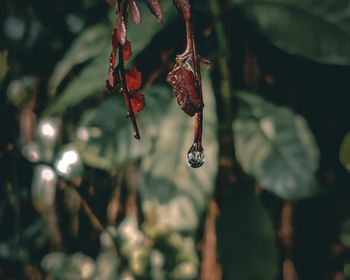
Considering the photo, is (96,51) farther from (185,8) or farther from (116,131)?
(185,8)

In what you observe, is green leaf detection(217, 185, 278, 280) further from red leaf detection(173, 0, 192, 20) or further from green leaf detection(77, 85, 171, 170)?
red leaf detection(173, 0, 192, 20)

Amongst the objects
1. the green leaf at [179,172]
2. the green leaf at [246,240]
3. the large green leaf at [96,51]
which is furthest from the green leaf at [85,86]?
the green leaf at [246,240]

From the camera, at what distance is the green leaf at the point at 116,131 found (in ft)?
2.55

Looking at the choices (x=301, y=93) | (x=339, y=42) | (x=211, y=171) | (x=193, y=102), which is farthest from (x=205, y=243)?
(x=193, y=102)

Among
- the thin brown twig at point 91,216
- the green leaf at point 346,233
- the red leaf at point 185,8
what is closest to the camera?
the red leaf at point 185,8

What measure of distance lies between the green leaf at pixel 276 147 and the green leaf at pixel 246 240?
0.14m

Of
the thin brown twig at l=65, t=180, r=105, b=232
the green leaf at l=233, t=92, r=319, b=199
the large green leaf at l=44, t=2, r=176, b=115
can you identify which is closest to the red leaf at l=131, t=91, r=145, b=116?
the large green leaf at l=44, t=2, r=176, b=115

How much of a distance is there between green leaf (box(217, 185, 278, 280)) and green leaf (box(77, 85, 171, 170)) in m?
0.29

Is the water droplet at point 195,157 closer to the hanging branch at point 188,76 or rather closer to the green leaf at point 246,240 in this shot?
the hanging branch at point 188,76

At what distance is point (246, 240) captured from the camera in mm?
862

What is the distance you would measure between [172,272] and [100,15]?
81 cm

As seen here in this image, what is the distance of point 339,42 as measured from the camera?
0.68 meters

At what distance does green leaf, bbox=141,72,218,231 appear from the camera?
718mm

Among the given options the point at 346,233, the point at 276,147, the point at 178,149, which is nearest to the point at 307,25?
the point at 276,147
